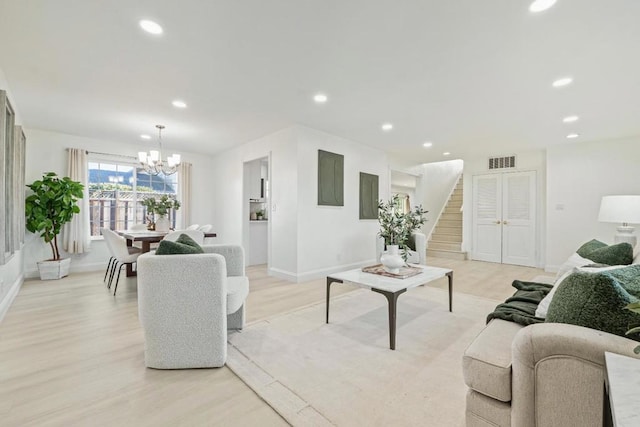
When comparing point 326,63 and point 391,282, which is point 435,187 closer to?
point 391,282

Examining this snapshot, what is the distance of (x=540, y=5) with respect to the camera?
6.07 feet

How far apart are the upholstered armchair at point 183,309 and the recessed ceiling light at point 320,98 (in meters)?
2.26

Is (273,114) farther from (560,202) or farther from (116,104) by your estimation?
(560,202)

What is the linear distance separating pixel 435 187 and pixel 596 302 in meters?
7.81

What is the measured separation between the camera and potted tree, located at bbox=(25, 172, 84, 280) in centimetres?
443

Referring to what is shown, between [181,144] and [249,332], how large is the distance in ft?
14.9

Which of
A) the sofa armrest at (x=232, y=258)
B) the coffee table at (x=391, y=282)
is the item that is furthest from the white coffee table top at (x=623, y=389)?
the sofa armrest at (x=232, y=258)

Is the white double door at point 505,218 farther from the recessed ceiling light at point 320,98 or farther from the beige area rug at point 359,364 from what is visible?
the recessed ceiling light at point 320,98

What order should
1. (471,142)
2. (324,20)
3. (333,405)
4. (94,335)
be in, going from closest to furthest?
(333,405), (324,20), (94,335), (471,142)

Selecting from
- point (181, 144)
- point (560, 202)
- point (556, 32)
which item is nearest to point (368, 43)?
point (556, 32)

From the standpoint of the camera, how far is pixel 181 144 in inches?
226

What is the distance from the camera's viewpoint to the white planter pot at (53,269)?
448cm

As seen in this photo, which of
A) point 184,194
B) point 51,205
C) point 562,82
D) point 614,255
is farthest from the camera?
point 184,194

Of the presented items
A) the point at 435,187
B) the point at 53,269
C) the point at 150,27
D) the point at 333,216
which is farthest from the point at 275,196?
the point at 435,187
